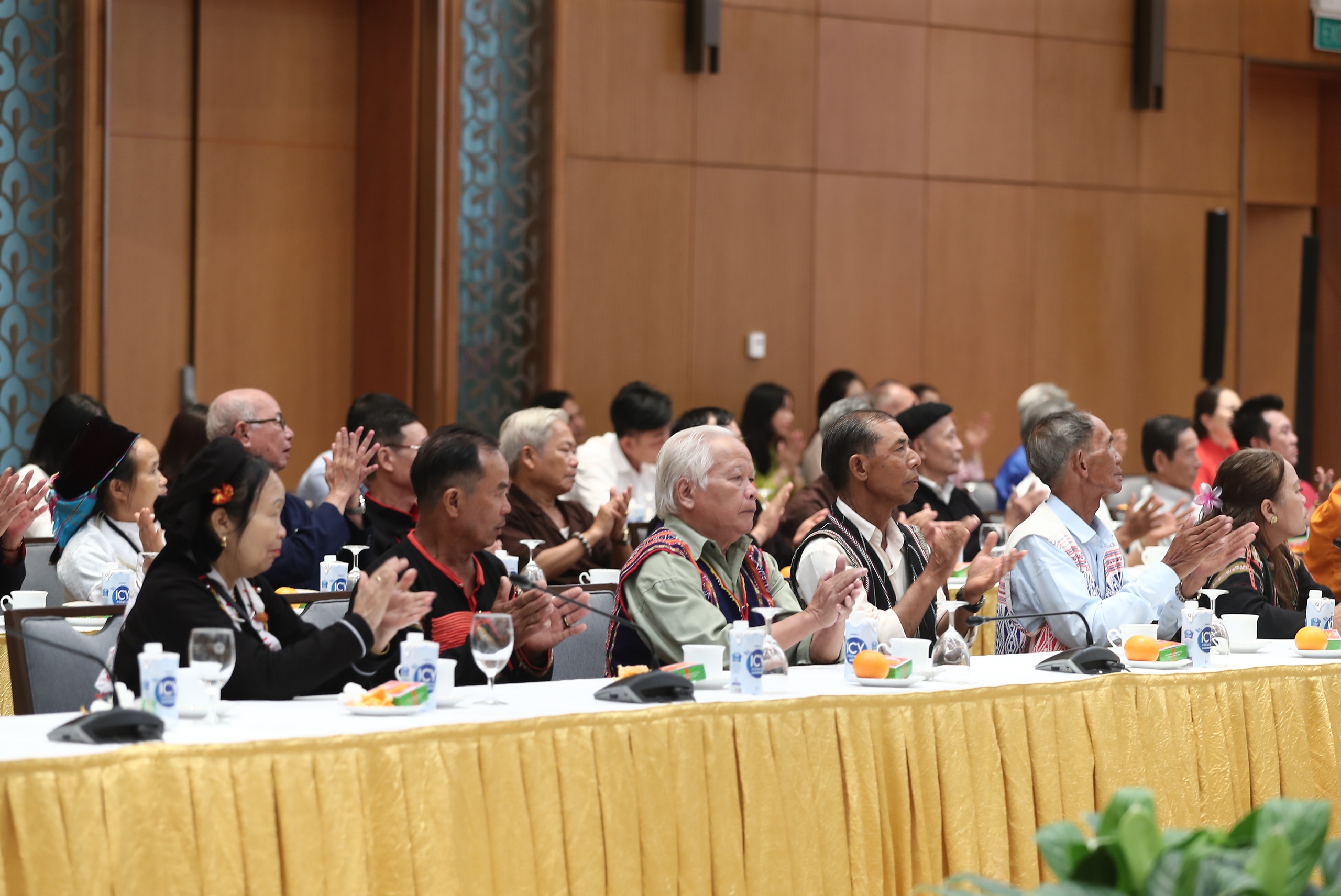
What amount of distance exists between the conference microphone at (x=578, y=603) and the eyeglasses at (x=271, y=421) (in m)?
2.08

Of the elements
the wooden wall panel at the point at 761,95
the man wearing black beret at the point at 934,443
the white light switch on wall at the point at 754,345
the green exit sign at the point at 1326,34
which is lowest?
the man wearing black beret at the point at 934,443

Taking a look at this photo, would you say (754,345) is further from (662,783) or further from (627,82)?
(662,783)

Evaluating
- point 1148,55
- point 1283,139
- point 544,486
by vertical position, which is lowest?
point 544,486

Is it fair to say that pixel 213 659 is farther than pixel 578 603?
No

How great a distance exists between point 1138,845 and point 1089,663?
1.76 m

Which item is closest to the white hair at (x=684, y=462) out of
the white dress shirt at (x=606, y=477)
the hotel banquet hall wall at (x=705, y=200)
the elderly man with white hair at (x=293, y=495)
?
the elderly man with white hair at (x=293, y=495)

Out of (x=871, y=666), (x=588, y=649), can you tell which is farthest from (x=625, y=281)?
(x=871, y=666)

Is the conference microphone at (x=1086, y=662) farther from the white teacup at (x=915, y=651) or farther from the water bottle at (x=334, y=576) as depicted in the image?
the water bottle at (x=334, y=576)

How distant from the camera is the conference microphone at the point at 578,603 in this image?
297cm

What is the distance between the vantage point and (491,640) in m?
2.67

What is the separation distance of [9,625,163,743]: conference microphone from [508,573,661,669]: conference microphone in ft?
2.70

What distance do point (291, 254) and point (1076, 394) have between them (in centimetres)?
449

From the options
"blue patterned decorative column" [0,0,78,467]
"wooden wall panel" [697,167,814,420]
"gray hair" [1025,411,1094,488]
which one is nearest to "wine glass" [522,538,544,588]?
"gray hair" [1025,411,1094,488]

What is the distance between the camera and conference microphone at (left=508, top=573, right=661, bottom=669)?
2969mm
